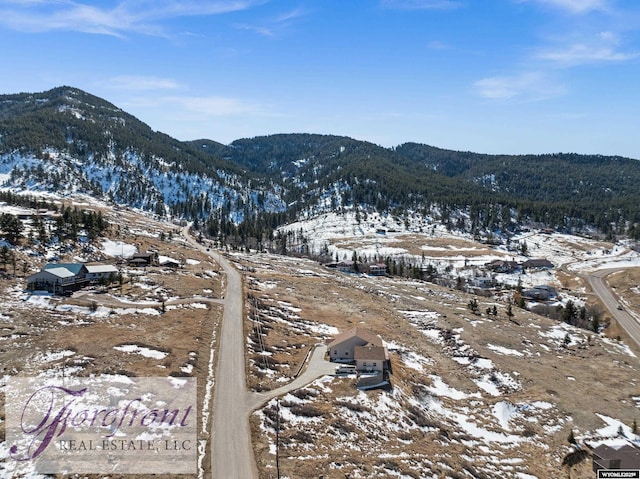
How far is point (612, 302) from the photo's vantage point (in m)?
121

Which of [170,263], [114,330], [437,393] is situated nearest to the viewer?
[437,393]

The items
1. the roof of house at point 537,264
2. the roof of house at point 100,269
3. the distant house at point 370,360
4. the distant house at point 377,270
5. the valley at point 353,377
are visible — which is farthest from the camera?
the roof of house at point 537,264

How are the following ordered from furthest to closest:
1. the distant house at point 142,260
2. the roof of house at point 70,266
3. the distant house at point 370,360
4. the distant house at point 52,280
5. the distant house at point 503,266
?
the distant house at point 503,266 → the distant house at point 142,260 → the roof of house at point 70,266 → the distant house at point 52,280 → the distant house at point 370,360

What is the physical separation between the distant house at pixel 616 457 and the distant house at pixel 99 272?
8166cm

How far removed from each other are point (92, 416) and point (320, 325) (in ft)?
147

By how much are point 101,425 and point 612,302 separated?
455ft

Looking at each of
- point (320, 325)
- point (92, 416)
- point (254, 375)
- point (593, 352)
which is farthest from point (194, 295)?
point (593, 352)

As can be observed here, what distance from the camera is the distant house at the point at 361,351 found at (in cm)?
5297

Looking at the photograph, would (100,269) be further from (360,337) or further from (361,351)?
(361,351)

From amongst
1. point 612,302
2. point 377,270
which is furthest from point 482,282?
point 612,302

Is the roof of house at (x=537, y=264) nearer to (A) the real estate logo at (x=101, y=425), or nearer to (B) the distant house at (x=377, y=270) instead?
(B) the distant house at (x=377, y=270)

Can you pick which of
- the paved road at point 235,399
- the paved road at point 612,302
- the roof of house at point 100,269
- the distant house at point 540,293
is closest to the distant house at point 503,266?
the paved road at point 612,302

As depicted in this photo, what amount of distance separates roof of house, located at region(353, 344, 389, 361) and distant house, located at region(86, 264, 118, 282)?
5336 centimetres

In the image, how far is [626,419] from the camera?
175 ft
